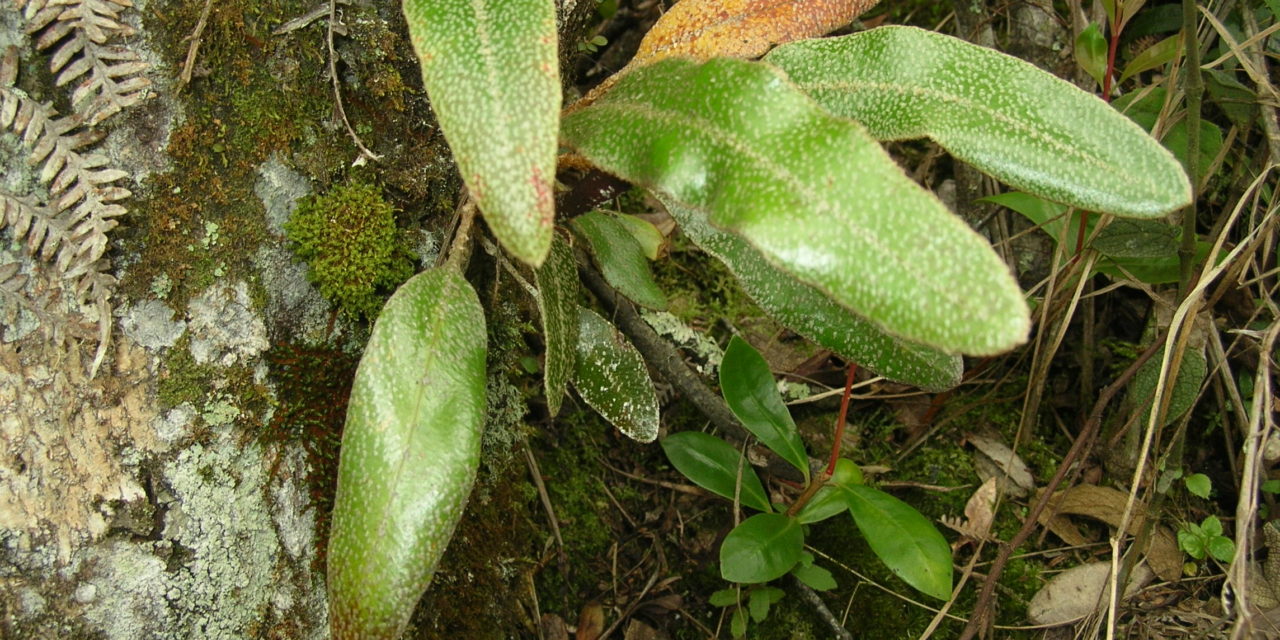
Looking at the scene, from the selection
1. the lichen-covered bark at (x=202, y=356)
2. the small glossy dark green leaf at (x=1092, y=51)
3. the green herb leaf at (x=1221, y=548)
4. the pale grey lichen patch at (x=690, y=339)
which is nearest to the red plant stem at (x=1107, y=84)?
the small glossy dark green leaf at (x=1092, y=51)

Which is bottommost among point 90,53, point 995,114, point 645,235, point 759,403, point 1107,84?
point 759,403

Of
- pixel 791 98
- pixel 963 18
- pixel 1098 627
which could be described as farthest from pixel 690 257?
pixel 1098 627

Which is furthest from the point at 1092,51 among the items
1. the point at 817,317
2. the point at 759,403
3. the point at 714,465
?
the point at 714,465

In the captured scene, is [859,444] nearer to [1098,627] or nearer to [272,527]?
[1098,627]

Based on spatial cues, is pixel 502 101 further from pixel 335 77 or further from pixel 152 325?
pixel 152 325

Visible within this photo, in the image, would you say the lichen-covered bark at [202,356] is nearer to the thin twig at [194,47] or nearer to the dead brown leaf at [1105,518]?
the thin twig at [194,47]
